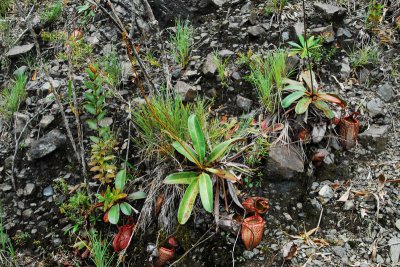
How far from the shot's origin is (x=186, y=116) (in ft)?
10.2

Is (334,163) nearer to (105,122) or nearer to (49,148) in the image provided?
(105,122)

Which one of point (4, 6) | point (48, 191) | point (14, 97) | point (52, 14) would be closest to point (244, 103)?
point (48, 191)

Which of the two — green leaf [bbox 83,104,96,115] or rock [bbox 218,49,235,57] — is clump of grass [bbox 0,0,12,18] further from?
rock [bbox 218,49,235,57]

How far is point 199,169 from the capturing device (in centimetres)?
291

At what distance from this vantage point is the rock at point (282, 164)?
312 cm

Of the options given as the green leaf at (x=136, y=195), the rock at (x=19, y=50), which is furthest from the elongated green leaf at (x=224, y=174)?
the rock at (x=19, y=50)

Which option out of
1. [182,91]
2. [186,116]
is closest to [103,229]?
[186,116]

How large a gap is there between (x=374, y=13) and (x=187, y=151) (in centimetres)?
252

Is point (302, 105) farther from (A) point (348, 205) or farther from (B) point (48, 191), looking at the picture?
(B) point (48, 191)

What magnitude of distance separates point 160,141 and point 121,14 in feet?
6.50

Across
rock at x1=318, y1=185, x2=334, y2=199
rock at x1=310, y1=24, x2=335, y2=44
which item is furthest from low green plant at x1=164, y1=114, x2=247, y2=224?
rock at x1=310, y1=24, x2=335, y2=44

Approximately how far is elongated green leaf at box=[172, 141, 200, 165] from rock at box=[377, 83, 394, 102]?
192cm

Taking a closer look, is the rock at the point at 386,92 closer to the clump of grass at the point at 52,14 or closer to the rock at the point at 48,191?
the rock at the point at 48,191

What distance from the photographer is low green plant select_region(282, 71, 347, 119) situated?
126 inches
